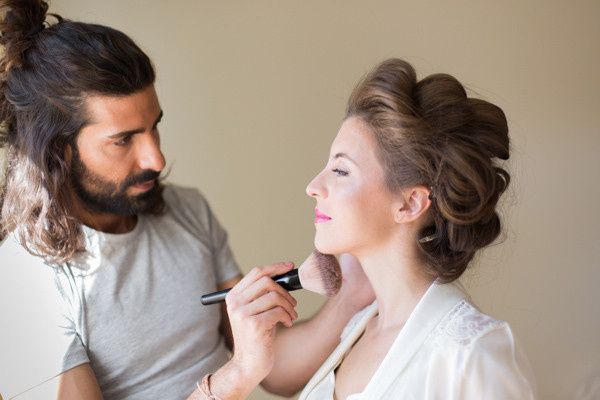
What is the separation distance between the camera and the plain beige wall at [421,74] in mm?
1942

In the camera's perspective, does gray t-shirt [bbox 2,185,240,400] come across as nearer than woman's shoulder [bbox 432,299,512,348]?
No

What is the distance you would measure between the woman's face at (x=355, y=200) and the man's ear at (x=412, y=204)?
0.04 feet

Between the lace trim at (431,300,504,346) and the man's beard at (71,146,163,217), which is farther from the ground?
the lace trim at (431,300,504,346)

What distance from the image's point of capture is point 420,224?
4.24 ft

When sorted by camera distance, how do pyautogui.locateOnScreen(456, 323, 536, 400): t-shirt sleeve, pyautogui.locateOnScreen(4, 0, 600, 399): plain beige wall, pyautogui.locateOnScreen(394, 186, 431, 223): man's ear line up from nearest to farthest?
1. pyautogui.locateOnScreen(456, 323, 536, 400): t-shirt sleeve
2. pyautogui.locateOnScreen(394, 186, 431, 223): man's ear
3. pyautogui.locateOnScreen(4, 0, 600, 399): plain beige wall

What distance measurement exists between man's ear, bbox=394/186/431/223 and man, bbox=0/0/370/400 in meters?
0.33

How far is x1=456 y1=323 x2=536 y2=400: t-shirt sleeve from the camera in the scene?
1108 millimetres

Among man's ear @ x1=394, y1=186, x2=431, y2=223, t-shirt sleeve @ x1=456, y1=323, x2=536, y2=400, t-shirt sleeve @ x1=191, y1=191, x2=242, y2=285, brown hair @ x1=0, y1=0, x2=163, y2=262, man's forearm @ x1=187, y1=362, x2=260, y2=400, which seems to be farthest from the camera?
t-shirt sleeve @ x1=191, y1=191, x2=242, y2=285

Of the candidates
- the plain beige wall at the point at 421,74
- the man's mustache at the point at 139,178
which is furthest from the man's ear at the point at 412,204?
the plain beige wall at the point at 421,74

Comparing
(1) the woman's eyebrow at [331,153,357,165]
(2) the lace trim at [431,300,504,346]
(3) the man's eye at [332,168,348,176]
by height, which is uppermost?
(1) the woman's eyebrow at [331,153,357,165]

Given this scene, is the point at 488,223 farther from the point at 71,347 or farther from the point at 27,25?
the point at 27,25

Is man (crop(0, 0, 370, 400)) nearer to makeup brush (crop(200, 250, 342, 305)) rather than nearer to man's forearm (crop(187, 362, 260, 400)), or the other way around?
man's forearm (crop(187, 362, 260, 400))

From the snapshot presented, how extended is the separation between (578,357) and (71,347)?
51.6 inches

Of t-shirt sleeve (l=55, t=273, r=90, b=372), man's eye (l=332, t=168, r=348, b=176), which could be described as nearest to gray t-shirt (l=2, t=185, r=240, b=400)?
t-shirt sleeve (l=55, t=273, r=90, b=372)
